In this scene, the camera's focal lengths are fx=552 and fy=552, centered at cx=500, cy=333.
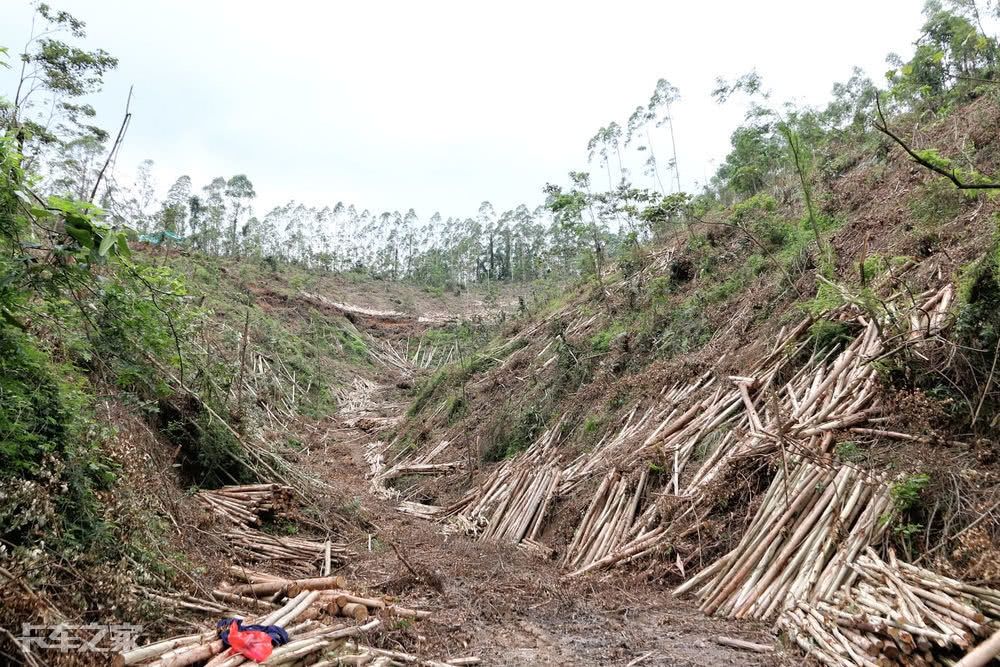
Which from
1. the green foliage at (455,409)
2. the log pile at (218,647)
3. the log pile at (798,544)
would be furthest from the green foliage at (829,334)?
the green foliage at (455,409)

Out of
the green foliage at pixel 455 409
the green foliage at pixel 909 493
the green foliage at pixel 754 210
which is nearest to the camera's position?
the green foliage at pixel 909 493

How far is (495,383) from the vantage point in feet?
45.0

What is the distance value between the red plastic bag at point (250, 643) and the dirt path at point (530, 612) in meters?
1.10

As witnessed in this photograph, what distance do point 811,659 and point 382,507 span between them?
7.54 meters

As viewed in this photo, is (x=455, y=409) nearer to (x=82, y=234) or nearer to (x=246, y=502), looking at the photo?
(x=246, y=502)

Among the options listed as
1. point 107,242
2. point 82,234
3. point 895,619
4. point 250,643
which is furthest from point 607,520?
point 82,234

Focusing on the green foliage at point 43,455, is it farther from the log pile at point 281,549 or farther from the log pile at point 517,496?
the log pile at point 517,496

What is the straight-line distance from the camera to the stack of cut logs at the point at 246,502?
6312 mm

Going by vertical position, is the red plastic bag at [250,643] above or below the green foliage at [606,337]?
below

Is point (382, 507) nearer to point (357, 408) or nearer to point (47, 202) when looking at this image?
point (47, 202)

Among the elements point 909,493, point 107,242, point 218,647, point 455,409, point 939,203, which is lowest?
point 218,647

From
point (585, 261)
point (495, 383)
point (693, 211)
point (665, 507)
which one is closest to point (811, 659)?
point (665, 507)

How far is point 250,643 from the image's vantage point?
314cm

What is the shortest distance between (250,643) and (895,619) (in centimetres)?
369
